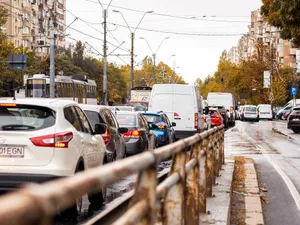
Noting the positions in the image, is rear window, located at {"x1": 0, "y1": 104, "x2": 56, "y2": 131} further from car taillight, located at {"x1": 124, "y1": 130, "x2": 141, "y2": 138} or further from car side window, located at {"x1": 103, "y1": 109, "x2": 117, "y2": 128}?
car taillight, located at {"x1": 124, "y1": 130, "x2": 141, "y2": 138}

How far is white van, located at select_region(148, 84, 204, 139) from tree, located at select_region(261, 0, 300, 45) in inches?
226

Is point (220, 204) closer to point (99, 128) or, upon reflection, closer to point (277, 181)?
point (99, 128)

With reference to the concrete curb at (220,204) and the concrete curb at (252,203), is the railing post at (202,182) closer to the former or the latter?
the concrete curb at (220,204)

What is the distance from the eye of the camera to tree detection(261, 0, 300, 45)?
29.8 meters

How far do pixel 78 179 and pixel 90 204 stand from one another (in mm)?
8477

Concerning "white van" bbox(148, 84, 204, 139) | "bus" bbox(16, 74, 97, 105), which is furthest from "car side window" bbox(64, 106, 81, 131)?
"bus" bbox(16, 74, 97, 105)

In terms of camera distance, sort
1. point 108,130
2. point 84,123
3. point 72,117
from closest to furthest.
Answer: point 72,117
point 84,123
point 108,130

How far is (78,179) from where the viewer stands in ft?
6.24

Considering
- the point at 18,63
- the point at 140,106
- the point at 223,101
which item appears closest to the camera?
the point at 18,63

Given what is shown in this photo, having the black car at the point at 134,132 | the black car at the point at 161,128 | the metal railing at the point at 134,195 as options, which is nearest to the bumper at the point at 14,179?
the metal railing at the point at 134,195

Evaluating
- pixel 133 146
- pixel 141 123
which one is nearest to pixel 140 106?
pixel 141 123

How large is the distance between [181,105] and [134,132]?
31.2ft

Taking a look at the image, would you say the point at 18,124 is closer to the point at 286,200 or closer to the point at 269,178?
the point at 286,200

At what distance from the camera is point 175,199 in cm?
436
